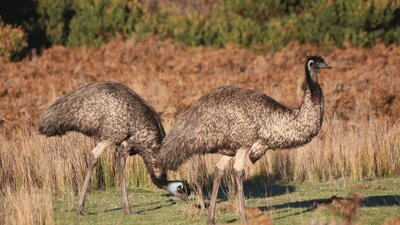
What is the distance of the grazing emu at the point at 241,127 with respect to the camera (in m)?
9.38

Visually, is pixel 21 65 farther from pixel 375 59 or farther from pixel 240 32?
pixel 375 59

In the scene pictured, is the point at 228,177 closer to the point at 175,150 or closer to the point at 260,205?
the point at 260,205

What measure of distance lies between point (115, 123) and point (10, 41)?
14.7 metres

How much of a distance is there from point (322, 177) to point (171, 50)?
44.5ft

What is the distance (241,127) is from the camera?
370 inches

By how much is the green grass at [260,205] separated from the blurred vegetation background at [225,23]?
45.3ft

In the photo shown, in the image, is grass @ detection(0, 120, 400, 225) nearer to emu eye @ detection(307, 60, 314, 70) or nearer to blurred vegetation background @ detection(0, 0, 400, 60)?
emu eye @ detection(307, 60, 314, 70)

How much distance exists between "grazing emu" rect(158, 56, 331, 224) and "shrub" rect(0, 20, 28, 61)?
604 inches

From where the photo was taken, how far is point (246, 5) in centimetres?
2798

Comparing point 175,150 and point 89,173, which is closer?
point 175,150

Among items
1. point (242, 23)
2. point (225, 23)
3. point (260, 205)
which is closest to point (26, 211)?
point (260, 205)

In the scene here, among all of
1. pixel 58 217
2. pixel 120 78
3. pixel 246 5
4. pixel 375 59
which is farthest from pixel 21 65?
pixel 58 217

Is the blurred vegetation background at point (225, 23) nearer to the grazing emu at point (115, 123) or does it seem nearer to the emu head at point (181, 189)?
the grazing emu at point (115, 123)

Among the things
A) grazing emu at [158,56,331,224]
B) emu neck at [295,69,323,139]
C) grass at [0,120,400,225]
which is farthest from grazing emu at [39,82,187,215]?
emu neck at [295,69,323,139]
